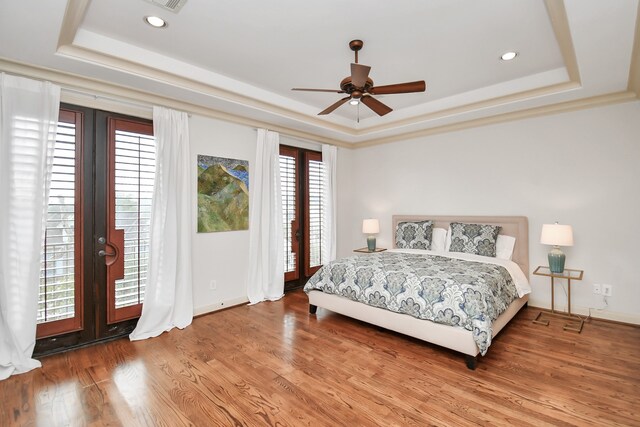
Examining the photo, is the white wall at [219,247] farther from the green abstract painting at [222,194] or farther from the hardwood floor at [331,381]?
the hardwood floor at [331,381]

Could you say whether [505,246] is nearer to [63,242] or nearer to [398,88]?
[398,88]

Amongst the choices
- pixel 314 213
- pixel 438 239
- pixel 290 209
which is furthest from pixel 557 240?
pixel 290 209

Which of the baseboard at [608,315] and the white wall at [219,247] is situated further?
the white wall at [219,247]

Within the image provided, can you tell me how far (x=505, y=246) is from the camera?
4.17 metres

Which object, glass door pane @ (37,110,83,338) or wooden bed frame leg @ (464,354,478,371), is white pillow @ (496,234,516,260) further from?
glass door pane @ (37,110,83,338)

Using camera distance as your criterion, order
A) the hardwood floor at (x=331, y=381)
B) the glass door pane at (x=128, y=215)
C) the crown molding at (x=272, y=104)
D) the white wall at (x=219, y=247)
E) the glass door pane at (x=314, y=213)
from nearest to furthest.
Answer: the hardwood floor at (x=331, y=381) < the crown molding at (x=272, y=104) < the glass door pane at (x=128, y=215) < the white wall at (x=219, y=247) < the glass door pane at (x=314, y=213)

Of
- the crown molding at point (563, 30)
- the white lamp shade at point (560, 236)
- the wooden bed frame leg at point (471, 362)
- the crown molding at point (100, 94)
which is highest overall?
the crown molding at point (563, 30)

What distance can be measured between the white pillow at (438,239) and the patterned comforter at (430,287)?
74 cm

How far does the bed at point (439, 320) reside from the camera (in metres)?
2.66

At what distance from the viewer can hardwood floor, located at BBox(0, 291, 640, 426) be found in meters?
2.04

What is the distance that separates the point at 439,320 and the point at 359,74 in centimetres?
224

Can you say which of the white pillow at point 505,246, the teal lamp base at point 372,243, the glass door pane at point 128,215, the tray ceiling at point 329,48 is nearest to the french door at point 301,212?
the teal lamp base at point 372,243

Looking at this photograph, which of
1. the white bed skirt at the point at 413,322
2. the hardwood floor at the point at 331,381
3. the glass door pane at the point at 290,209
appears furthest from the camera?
the glass door pane at the point at 290,209

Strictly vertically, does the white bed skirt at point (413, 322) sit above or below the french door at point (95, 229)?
→ below
